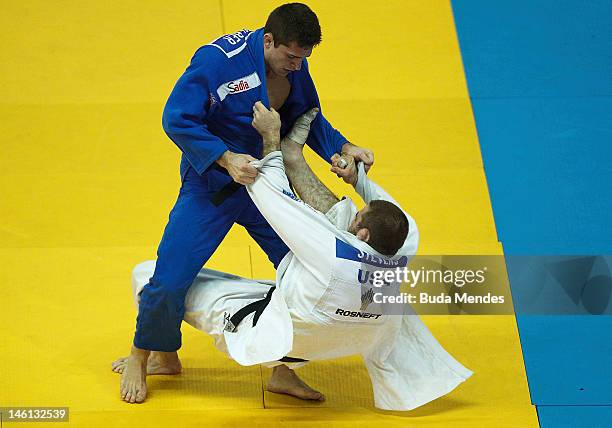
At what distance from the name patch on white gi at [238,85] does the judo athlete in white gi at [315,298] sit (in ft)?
0.47

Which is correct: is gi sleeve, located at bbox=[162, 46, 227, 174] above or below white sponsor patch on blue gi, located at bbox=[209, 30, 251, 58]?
below

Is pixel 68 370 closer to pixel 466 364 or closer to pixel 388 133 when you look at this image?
pixel 466 364

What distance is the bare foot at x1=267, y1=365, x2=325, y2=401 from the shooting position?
17.3ft

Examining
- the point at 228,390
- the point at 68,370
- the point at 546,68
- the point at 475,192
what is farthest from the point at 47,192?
the point at 546,68

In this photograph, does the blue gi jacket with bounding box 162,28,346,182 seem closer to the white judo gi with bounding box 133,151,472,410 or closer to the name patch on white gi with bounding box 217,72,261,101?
the name patch on white gi with bounding box 217,72,261,101

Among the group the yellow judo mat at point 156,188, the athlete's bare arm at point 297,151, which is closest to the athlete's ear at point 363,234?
the athlete's bare arm at point 297,151

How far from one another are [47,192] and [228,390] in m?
2.02

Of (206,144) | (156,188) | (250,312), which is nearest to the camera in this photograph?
(206,144)

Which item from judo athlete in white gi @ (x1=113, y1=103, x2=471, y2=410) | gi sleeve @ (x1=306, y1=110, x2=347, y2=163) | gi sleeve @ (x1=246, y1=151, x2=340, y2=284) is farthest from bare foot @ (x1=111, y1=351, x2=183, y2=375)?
gi sleeve @ (x1=306, y1=110, x2=347, y2=163)

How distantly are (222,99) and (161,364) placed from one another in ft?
4.58

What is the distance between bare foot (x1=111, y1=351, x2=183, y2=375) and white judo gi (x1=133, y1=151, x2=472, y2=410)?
0.34 m

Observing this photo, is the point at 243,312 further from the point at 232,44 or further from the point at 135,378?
the point at 232,44

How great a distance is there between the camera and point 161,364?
17.8ft

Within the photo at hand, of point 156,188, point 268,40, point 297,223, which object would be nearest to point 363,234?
point 297,223
